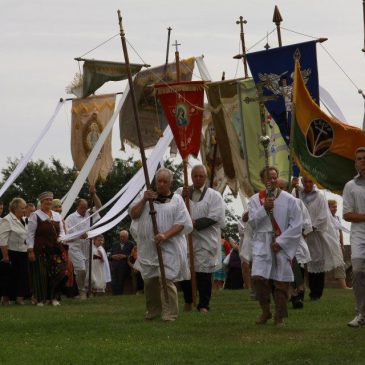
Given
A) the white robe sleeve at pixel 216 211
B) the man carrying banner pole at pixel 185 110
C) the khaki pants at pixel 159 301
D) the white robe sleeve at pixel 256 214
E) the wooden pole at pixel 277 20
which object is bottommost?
the khaki pants at pixel 159 301

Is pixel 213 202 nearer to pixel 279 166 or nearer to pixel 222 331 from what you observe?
pixel 222 331

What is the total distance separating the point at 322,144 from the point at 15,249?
7.70 metres

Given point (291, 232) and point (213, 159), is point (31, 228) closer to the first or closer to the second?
point (213, 159)

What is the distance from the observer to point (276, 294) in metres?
15.3

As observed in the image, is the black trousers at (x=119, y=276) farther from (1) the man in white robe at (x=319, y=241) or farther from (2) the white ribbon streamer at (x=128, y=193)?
(1) the man in white robe at (x=319, y=241)

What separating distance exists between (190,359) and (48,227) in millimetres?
8797

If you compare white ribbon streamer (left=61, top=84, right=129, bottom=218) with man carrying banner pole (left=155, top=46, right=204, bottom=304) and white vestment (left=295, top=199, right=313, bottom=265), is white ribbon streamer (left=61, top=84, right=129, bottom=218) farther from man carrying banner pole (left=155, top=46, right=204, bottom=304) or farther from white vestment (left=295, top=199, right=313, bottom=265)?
white vestment (left=295, top=199, right=313, bottom=265)

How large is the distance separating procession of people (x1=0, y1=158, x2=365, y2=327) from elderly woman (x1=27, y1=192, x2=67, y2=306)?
0.6 inches

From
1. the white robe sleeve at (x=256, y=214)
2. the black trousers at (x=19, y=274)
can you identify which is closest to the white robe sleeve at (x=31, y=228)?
the black trousers at (x=19, y=274)

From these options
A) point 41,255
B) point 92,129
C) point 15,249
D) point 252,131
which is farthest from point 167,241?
point 92,129

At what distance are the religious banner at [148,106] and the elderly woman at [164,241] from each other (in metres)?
12.0

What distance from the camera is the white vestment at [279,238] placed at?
1512cm

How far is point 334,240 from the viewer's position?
21109mm

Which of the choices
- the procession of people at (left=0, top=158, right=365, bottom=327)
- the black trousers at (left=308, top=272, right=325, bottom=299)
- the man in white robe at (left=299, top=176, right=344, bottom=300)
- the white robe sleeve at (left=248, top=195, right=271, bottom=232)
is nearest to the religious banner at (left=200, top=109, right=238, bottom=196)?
the procession of people at (left=0, top=158, right=365, bottom=327)
